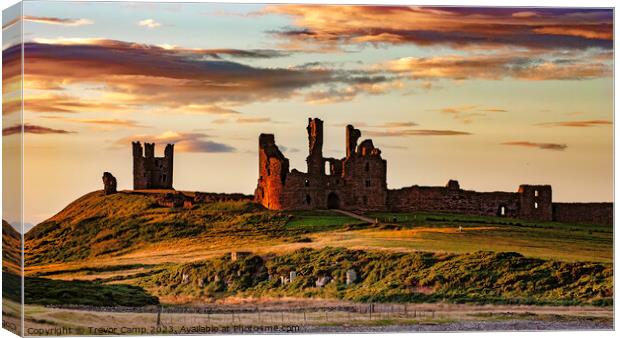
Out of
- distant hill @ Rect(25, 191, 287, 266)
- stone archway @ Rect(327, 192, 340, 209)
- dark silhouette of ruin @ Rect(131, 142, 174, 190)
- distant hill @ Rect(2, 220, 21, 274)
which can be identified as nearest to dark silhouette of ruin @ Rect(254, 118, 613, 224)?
stone archway @ Rect(327, 192, 340, 209)

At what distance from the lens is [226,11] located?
179 ft

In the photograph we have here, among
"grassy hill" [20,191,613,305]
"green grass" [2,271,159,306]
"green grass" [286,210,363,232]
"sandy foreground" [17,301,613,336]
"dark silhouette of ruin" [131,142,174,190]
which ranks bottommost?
"sandy foreground" [17,301,613,336]

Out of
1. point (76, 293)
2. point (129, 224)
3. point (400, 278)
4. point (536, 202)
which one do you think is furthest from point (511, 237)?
point (76, 293)

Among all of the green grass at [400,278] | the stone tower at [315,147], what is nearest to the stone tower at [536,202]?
the green grass at [400,278]

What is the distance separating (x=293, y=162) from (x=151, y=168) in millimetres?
4121

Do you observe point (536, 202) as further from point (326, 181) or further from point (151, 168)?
point (151, 168)

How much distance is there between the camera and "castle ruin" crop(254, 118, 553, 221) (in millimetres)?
57062

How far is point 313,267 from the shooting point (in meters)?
54.3

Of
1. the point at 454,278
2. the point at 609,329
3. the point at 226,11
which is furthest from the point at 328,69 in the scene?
the point at 609,329

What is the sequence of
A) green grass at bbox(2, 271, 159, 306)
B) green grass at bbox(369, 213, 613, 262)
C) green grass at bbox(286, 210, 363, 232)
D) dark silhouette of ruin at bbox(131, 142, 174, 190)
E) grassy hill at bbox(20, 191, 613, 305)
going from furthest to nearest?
1. green grass at bbox(286, 210, 363, 232)
2. dark silhouette of ruin at bbox(131, 142, 174, 190)
3. green grass at bbox(369, 213, 613, 262)
4. grassy hill at bbox(20, 191, 613, 305)
5. green grass at bbox(2, 271, 159, 306)

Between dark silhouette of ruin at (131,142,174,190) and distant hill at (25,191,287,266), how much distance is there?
31 cm

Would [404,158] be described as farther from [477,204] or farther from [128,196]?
[128,196]

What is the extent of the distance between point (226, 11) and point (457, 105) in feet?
22.1

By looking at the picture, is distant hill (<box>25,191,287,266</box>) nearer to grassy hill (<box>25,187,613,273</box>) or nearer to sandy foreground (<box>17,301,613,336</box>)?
grassy hill (<box>25,187,613,273</box>)
